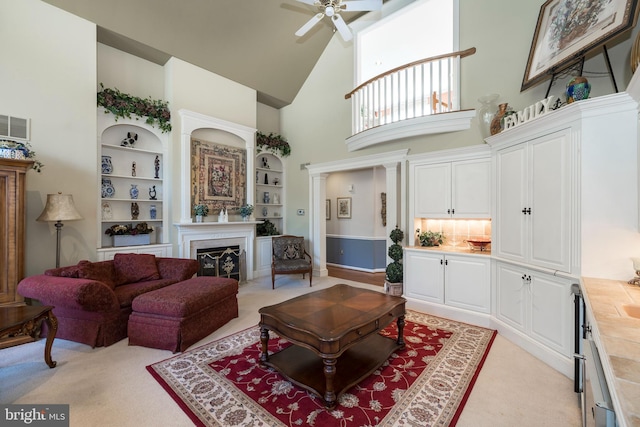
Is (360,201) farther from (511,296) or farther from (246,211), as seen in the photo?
(511,296)

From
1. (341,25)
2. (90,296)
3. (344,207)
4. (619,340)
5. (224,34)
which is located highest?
(224,34)

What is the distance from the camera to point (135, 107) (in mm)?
4254

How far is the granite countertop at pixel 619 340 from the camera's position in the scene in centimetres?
80

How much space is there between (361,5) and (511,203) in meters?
3.18

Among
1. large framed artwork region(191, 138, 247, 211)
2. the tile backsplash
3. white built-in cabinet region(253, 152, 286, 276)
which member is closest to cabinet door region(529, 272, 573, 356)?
the tile backsplash

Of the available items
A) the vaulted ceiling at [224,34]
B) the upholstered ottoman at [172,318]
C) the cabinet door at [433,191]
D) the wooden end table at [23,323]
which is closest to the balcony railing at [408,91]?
the cabinet door at [433,191]

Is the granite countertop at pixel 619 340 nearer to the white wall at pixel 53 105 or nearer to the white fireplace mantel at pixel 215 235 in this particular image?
the white fireplace mantel at pixel 215 235

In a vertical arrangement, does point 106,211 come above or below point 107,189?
below

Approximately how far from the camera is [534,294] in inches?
107

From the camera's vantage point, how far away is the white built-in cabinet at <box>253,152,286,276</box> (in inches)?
238

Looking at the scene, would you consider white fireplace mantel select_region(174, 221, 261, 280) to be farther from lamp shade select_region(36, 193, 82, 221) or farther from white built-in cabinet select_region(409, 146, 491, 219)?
white built-in cabinet select_region(409, 146, 491, 219)

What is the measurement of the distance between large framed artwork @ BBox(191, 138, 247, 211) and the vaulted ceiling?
148 centimetres

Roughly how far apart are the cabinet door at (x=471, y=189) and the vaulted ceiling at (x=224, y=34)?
395 centimetres

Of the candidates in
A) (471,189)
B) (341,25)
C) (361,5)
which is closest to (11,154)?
(341,25)
